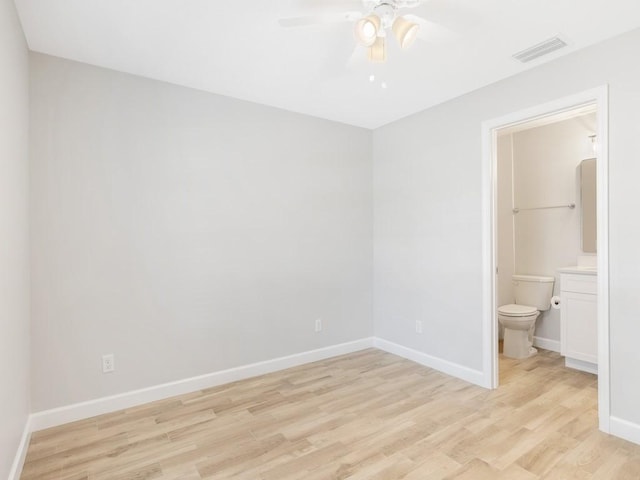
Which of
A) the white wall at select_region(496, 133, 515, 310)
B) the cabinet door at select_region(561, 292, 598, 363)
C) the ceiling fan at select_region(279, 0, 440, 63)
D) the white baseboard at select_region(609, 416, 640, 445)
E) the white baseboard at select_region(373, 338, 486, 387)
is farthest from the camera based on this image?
the white wall at select_region(496, 133, 515, 310)

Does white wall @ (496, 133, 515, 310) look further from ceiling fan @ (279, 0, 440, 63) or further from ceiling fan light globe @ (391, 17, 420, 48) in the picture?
ceiling fan light globe @ (391, 17, 420, 48)

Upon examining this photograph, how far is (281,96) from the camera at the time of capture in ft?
9.94

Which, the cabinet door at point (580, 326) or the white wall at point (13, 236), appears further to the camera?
the cabinet door at point (580, 326)

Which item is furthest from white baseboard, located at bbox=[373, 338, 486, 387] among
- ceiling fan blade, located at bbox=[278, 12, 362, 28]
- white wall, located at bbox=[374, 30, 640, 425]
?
ceiling fan blade, located at bbox=[278, 12, 362, 28]

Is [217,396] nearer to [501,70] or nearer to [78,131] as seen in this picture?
[78,131]

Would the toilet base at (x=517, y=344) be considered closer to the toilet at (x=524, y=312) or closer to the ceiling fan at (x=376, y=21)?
the toilet at (x=524, y=312)

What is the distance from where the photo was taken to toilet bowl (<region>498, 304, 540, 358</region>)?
11.5ft

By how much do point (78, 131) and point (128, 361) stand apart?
5.40 ft

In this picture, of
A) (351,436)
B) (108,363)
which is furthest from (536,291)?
(108,363)

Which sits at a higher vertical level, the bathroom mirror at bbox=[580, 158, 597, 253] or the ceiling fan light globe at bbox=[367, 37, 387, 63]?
the ceiling fan light globe at bbox=[367, 37, 387, 63]

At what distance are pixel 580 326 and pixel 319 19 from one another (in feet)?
11.0

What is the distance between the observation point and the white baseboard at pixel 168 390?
91.1 inches

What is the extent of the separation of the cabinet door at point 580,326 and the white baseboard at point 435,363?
1054mm

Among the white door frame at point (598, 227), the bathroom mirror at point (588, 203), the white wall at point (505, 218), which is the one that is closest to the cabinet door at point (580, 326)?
the bathroom mirror at point (588, 203)
